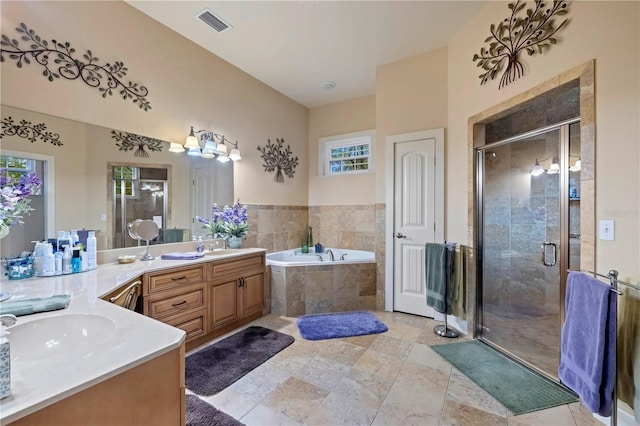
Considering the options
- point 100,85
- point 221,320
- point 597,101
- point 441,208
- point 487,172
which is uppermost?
point 100,85

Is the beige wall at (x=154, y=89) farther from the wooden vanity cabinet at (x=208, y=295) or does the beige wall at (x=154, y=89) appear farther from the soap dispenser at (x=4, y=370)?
the soap dispenser at (x=4, y=370)

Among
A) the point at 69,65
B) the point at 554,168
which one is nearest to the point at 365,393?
the point at 554,168

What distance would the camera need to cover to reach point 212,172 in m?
3.20

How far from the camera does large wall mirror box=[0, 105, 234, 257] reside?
1899mm

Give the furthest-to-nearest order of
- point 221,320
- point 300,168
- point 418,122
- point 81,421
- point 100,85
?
point 300,168
point 418,122
point 221,320
point 100,85
point 81,421

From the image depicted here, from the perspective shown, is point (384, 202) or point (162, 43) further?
point (384, 202)

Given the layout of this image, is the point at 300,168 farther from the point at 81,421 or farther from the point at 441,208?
the point at 81,421

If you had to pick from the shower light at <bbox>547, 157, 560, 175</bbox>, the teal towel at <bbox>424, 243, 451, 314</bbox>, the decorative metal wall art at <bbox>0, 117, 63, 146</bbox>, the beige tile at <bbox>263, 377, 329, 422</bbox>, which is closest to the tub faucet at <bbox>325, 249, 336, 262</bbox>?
the teal towel at <bbox>424, 243, 451, 314</bbox>

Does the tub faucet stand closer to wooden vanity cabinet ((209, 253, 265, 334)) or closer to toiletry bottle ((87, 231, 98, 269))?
wooden vanity cabinet ((209, 253, 265, 334))

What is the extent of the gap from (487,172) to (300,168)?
2659mm

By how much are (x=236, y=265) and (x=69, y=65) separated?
6.78 ft

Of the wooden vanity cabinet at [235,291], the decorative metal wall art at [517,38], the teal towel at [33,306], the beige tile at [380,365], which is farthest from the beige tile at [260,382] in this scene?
the decorative metal wall art at [517,38]

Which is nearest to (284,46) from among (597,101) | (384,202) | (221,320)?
(384,202)

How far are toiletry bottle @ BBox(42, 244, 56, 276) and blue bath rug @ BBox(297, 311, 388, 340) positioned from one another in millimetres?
1999
